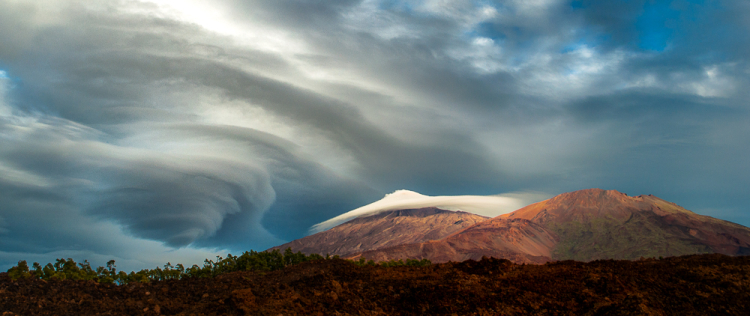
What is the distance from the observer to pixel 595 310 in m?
12.4

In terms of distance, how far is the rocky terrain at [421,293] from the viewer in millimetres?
11711

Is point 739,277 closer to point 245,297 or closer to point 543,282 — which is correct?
point 543,282

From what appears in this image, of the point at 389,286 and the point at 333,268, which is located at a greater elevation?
the point at 333,268

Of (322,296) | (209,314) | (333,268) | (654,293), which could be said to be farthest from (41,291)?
(654,293)

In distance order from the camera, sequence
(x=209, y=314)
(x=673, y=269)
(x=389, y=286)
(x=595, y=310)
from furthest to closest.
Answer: (x=673, y=269) < (x=389, y=286) < (x=595, y=310) < (x=209, y=314)

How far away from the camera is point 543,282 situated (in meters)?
14.3

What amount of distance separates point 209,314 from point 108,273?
611cm

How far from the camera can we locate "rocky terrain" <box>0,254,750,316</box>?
1171 cm

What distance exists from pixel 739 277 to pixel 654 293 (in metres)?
3.69

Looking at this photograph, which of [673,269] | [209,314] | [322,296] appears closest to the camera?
[209,314]

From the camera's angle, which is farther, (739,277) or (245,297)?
(739,277)

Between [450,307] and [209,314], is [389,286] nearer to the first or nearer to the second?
[450,307]

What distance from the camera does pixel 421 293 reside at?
1350 centimetres

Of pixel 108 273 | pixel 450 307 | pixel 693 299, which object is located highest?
pixel 108 273
